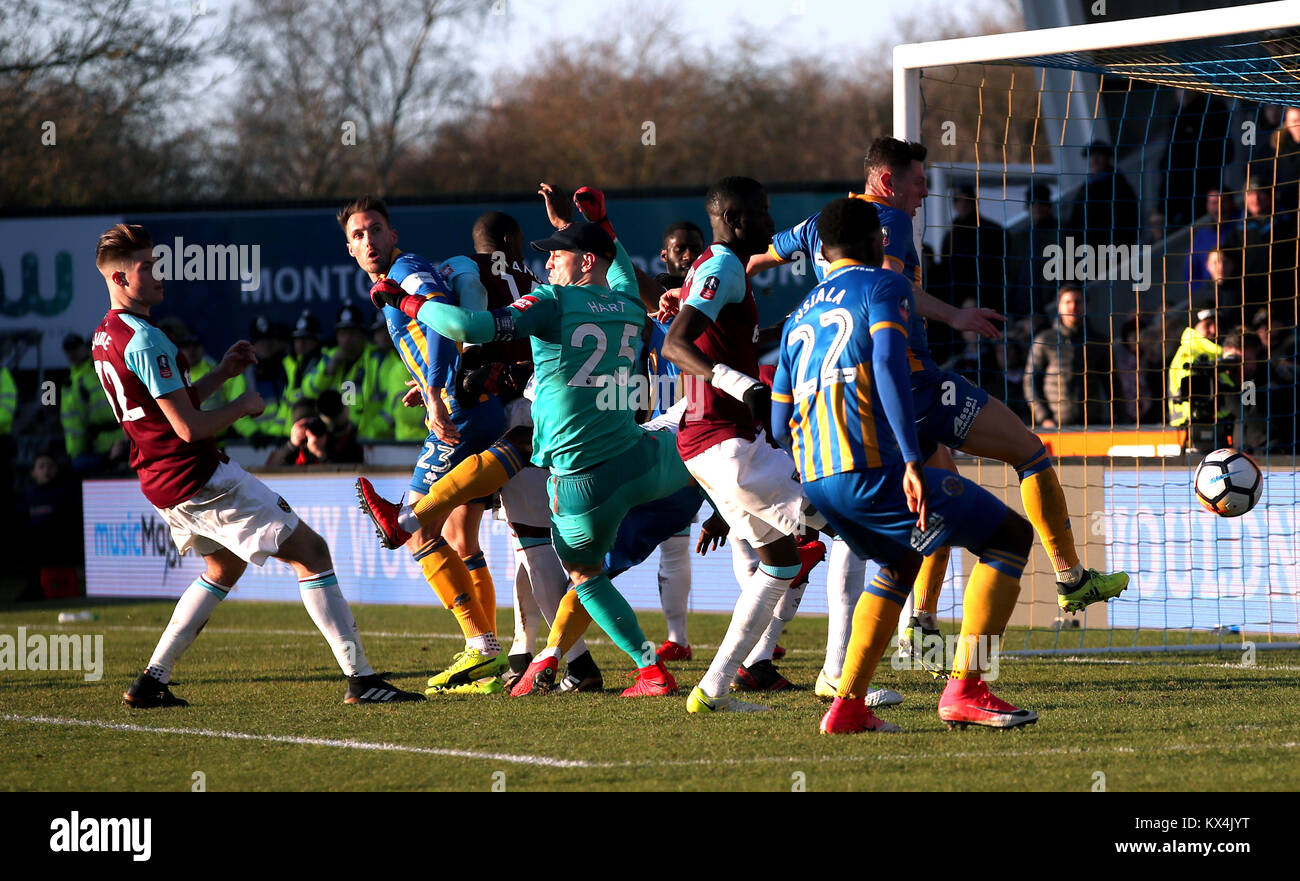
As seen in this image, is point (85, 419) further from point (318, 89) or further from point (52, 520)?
point (318, 89)

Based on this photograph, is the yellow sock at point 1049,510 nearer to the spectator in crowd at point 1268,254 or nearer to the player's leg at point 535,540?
the player's leg at point 535,540

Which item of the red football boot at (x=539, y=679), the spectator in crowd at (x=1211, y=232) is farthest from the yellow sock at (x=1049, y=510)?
the spectator in crowd at (x=1211, y=232)

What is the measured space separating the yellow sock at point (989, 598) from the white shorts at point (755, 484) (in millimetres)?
856

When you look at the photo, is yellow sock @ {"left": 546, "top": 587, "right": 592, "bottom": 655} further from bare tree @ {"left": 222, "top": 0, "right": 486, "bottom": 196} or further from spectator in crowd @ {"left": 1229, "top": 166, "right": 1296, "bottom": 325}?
bare tree @ {"left": 222, "top": 0, "right": 486, "bottom": 196}

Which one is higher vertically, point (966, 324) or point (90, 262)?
point (90, 262)

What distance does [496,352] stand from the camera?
676 centimetres

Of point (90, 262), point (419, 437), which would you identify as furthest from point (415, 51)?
point (419, 437)

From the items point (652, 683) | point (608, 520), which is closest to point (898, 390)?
point (608, 520)

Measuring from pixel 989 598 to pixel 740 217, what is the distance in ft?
6.18

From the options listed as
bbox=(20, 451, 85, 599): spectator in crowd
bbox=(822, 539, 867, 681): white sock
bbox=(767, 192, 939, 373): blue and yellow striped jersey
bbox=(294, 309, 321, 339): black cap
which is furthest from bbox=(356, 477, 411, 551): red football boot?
bbox=(20, 451, 85, 599): spectator in crowd

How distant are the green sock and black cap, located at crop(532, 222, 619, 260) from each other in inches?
56.7

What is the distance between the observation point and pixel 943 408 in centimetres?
672

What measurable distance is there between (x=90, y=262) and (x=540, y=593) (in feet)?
42.2
